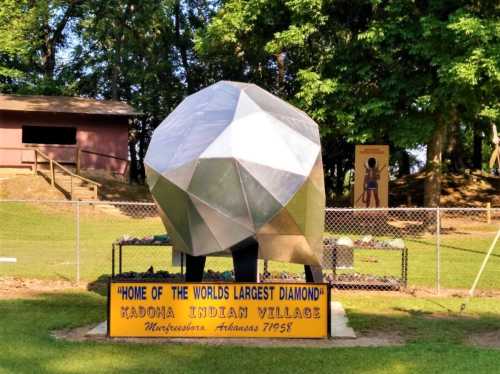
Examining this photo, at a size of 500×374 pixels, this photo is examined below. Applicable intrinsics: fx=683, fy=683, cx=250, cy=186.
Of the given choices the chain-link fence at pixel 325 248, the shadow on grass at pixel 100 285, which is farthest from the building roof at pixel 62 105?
the shadow on grass at pixel 100 285

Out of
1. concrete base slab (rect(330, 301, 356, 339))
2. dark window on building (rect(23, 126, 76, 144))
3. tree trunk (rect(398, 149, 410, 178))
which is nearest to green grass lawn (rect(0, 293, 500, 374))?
concrete base slab (rect(330, 301, 356, 339))

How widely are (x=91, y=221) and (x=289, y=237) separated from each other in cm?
1872

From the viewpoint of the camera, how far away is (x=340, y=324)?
9945mm

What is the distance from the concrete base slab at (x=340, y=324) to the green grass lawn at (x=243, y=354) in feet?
0.63

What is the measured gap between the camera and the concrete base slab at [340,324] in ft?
30.3

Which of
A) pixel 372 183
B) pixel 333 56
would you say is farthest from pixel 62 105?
pixel 372 183

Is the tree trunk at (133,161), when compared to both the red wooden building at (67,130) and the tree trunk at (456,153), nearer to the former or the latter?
the red wooden building at (67,130)

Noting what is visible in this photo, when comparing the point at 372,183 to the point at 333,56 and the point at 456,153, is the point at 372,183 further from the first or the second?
the point at 456,153

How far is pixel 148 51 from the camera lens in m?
41.1

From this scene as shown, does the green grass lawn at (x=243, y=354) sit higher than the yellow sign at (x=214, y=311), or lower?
lower

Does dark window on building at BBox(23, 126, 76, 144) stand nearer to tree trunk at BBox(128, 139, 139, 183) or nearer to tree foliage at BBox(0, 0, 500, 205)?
tree foliage at BBox(0, 0, 500, 205)

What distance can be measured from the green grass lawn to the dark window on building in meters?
25.6

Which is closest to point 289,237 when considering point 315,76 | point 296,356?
point 296,356

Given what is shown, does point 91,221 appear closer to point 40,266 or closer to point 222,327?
point 40,266
